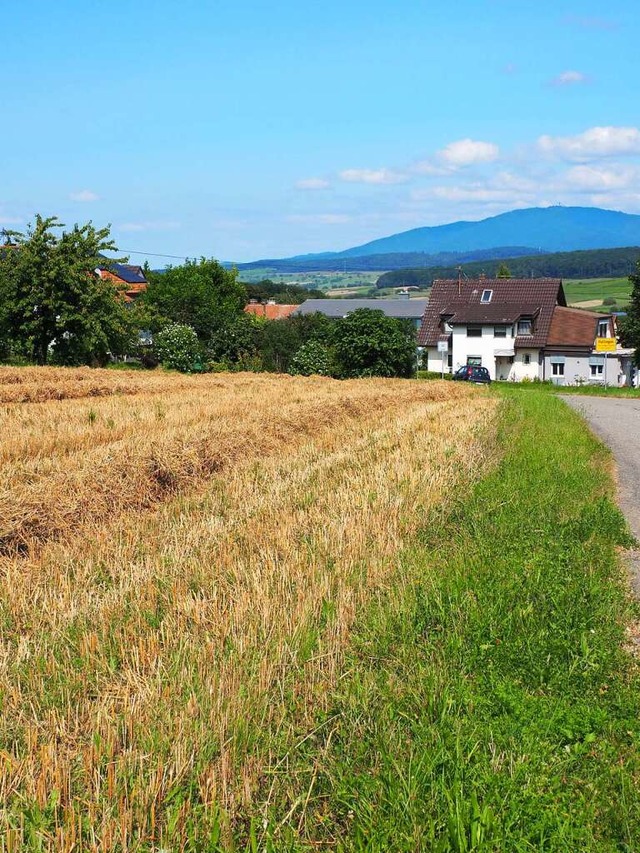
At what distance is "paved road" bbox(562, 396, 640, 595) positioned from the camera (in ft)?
35.5

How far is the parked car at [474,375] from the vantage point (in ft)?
192

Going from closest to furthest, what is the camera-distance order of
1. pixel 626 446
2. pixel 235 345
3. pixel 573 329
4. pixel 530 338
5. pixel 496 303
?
pixel 626 446 < pixel 235 345 < pixel 573 329 < pixel 530 338 < pixel 496 303

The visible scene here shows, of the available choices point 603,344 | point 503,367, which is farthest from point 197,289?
point 603,344

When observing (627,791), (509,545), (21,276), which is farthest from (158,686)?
(21,276)

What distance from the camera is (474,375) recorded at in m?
59.3

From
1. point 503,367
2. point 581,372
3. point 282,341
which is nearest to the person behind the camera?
point 282,341

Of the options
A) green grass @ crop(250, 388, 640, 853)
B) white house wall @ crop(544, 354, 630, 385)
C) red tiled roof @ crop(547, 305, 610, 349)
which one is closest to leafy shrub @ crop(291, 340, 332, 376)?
white house wall @ crop(544, 354, 630, 385)

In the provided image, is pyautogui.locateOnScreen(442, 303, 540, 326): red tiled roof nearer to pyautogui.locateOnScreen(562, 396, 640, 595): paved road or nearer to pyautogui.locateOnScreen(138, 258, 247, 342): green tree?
pyautogui.locateOnScreen(138, 258, 247, 342): green tree

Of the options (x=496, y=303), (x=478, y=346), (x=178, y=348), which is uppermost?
(x=496, y=303)

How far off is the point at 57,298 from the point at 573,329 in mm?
47958

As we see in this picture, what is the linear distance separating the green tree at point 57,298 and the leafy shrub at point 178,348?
22.6 ft

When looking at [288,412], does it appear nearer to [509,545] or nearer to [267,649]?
[509,545]

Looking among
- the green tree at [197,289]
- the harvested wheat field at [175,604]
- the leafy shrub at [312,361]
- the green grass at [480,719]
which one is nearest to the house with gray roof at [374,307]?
the green tree at [197,289]

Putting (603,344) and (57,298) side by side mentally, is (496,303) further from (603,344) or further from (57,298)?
(57,298)
